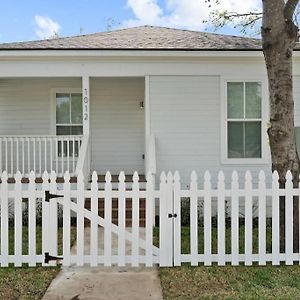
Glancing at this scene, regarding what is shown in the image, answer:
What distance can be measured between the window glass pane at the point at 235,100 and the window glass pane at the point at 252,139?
35 centimetres

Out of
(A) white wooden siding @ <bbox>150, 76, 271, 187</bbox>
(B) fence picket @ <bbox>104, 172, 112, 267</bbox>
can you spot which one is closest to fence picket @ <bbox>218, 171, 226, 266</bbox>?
(B) fence picket @ <bbox>104, 172, 112, 267</bbox>

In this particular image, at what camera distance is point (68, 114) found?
1201cm

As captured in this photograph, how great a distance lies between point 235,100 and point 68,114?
15.1 feet

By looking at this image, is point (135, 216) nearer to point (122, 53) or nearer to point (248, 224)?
point (248, 224)

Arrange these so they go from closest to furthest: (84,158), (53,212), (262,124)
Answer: (53,212), (84,158), (262,124)

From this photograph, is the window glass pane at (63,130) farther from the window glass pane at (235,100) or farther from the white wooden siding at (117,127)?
the window glass pane at (235,100)

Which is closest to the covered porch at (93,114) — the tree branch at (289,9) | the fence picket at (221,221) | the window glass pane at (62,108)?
the window glass pane at (62,108)

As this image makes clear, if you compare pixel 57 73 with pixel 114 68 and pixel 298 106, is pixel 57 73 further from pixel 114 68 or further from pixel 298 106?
pixel 298 106

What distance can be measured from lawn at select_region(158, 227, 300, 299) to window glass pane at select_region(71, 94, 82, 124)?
6.77 metres

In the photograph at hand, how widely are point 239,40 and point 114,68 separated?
3.65 m

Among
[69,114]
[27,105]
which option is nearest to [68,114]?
Answer: [69,114]

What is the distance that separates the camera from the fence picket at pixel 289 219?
20.3 feet

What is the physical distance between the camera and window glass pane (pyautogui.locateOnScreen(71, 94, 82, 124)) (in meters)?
12.0

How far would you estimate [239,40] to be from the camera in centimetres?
1159
